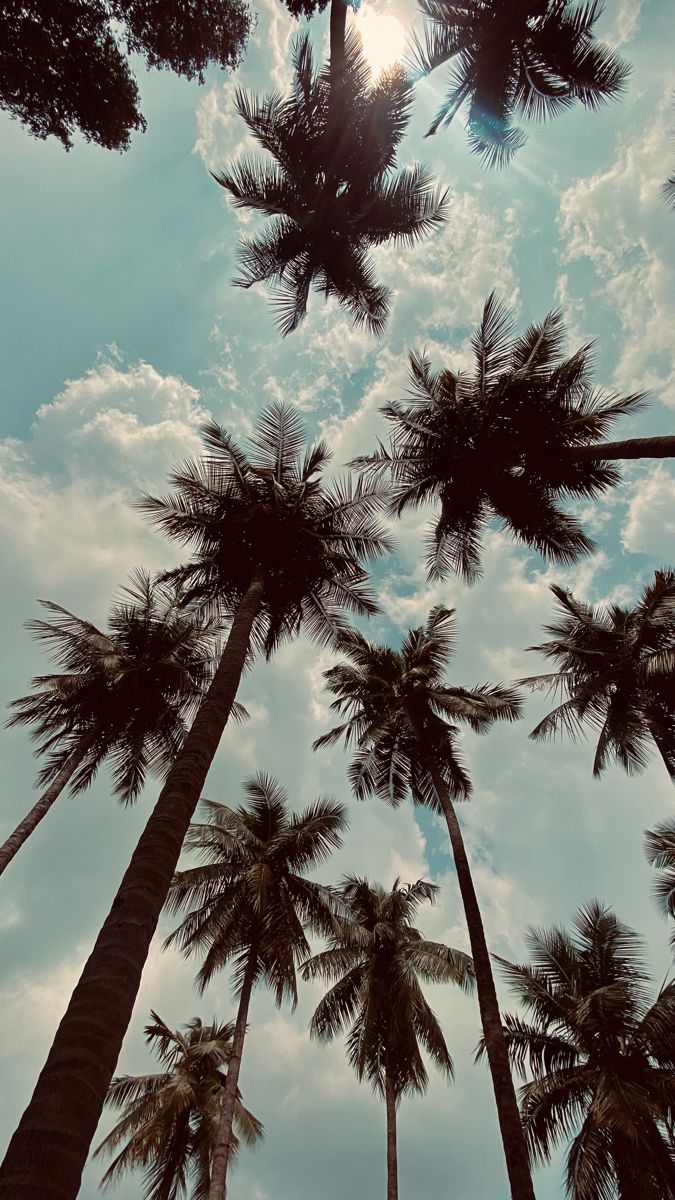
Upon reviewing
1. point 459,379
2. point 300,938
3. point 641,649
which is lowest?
point 300,938

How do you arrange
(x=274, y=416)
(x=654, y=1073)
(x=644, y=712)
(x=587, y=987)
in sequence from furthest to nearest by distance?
(x=644, y=712) → (x=587, y=987) → (x=274, y=416) → (x=654, y=1073)

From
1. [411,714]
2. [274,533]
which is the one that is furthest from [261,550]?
[411,714]

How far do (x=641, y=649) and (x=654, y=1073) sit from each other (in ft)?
32.8

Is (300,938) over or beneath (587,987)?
over

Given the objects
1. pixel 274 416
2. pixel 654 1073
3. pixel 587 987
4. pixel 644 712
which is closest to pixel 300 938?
pixel 587 987

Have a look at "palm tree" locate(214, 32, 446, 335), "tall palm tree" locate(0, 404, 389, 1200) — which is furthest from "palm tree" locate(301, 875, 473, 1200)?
"palm tree" locate(214, 32, 446, 335)

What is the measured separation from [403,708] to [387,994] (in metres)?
8.50

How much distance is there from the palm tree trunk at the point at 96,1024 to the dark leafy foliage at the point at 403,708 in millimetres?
11610

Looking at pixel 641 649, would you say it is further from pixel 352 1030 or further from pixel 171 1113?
pixel 171 1113

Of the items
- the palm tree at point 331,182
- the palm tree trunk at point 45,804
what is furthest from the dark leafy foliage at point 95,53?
the palm tree trunk at point 45,804

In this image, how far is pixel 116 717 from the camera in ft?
61.6

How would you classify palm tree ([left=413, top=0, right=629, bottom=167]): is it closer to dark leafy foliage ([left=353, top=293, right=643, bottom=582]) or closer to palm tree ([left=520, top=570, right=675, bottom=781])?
dark leafy foliage ([left=353, top=293, right=643, bottom=582])

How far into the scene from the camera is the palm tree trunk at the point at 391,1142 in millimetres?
16969

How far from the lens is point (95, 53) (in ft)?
33.4
